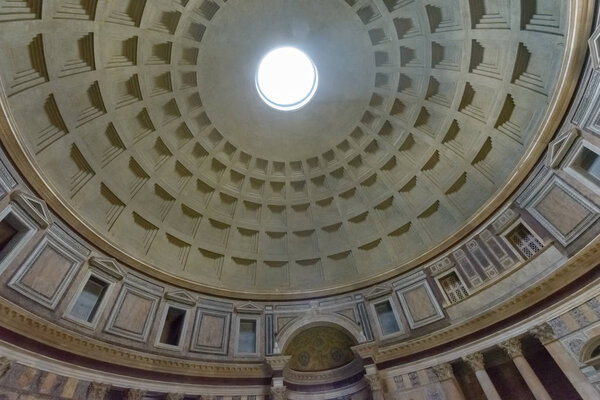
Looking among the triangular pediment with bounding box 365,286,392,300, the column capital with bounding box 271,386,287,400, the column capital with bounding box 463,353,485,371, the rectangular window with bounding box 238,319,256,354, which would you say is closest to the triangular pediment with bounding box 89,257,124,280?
the rectangular window with bounding box 238,319,256,354

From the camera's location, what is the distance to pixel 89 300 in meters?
12.0

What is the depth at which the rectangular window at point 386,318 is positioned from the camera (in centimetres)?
1488

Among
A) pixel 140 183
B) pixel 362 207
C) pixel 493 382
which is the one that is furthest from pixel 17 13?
pixel 493 382

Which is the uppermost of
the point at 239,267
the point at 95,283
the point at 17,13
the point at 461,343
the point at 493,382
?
the point at 17,13

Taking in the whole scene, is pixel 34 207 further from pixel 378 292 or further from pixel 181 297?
pixel 378 292

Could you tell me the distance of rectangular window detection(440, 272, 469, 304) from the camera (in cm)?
1378

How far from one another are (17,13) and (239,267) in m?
14.2

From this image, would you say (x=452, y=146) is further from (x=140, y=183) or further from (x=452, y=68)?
(x=140, y=183)

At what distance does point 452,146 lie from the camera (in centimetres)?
1570

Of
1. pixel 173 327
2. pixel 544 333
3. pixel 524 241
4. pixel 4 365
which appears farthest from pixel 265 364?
pixel 524 241

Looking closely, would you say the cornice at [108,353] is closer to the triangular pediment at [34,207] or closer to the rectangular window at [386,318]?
the triangular pediment at [34,207]

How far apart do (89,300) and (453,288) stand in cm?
1594

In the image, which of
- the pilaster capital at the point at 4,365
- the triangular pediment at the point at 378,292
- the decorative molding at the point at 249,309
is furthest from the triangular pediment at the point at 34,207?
the triangular pediment at the point at 378,292

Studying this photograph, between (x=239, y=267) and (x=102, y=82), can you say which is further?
(x=239, y=267)
